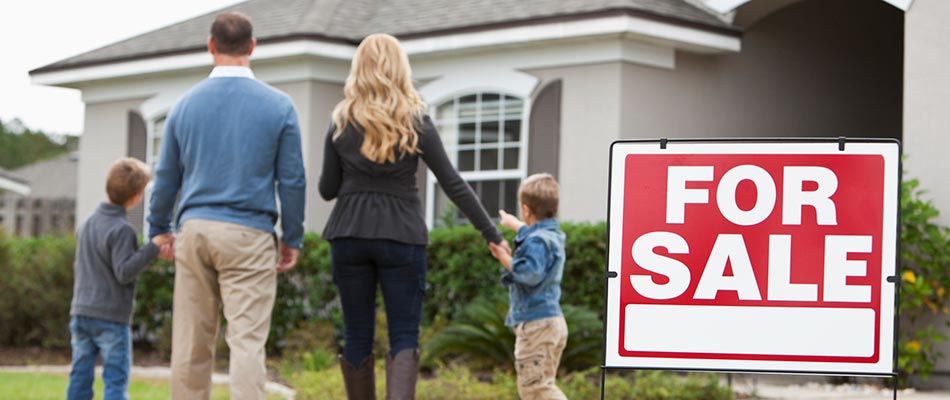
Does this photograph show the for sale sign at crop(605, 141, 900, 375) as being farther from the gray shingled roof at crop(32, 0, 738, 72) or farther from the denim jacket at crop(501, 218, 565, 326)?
the gray shingled roof at crop(32, 0, 738, 72)

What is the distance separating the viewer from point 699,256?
4.04 m

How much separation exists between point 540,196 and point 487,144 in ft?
21.6

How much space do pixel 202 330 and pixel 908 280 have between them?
18.5 feet

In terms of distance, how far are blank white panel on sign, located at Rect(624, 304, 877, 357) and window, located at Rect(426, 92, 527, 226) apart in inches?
316

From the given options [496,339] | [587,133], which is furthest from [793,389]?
[587,133]

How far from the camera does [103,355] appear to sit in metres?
6.70

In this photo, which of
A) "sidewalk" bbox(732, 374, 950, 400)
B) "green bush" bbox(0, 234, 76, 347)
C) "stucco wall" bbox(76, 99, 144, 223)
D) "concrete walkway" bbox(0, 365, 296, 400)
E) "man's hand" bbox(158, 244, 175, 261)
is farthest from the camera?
"stucco wall" bbox(76, 99, 144, 223)

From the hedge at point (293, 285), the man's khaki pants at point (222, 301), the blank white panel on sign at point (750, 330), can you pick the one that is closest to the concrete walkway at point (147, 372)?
the hedge at point (293, 285)

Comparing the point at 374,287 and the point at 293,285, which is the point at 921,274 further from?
the point at 293,285

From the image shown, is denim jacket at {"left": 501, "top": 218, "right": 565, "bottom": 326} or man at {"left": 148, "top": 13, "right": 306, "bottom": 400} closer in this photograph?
man at {"left": 148, "top": 13, "right": 306, "bottom": 400}

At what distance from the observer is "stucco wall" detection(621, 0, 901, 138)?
39.1ft

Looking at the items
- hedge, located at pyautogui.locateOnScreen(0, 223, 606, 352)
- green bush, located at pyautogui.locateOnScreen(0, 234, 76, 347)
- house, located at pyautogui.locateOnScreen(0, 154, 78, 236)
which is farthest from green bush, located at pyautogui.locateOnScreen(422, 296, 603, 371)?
house, located at pyautogui.locateOnScreen(0, 154, 78, 236)

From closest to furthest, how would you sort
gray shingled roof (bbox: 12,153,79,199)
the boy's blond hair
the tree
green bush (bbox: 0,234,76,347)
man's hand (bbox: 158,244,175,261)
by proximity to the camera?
the boy's blond hair → man's hand (bbox: 158,244,175,261) → green bush (bbox: 0,234,76,347) → gray shingled roof (bbox: 12,153,79,199) → the tree

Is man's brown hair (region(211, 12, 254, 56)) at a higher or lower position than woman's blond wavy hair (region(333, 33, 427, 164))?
higher
